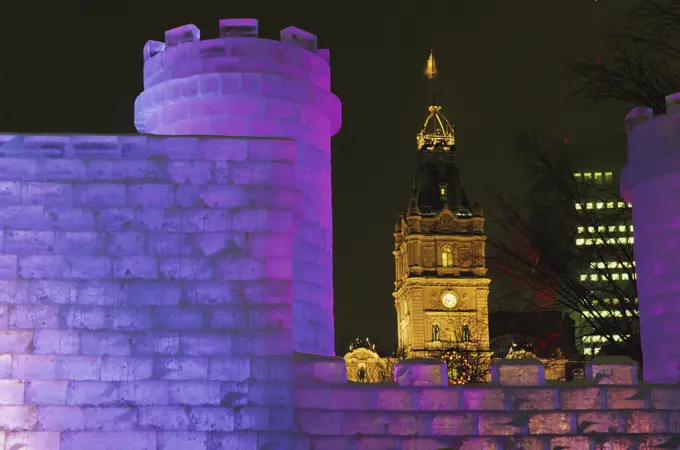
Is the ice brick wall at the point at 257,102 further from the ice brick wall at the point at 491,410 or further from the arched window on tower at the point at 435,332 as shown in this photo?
the arched window on tower at the point at 435,332

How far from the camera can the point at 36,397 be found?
8906mm

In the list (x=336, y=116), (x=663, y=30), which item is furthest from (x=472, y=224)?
(x=336, y=116)

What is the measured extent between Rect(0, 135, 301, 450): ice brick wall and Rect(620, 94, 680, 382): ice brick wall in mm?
4202

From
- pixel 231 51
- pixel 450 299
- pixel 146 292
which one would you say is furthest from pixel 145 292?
pixel 450 299

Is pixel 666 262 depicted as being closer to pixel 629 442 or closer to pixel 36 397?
pixel 629 442

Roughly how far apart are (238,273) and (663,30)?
14.9 m

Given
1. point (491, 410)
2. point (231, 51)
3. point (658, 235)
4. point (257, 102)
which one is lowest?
point (491, 410)

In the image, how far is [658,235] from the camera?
36.2 feet

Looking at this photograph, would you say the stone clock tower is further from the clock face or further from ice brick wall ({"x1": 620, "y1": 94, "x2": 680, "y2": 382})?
ice brick wall ({"x1": 620, "y1": 94, "x2": 680, "y2": 382})

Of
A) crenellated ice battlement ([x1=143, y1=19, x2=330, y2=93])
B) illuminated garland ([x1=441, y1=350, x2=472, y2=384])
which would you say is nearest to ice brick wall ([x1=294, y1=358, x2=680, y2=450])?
crenellated ice battlement ([x1=143, y1=19, x2=330, y2=93])

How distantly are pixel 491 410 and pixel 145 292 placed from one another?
343 cm

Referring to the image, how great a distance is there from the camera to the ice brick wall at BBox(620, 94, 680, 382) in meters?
10.8

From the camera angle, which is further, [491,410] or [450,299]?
[450,299]

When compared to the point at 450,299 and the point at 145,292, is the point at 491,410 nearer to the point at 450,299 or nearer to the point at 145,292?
the point at 145,292
